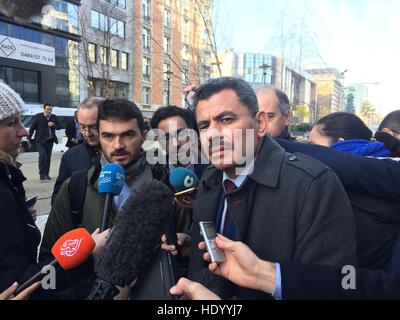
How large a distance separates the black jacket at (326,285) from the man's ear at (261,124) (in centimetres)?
64

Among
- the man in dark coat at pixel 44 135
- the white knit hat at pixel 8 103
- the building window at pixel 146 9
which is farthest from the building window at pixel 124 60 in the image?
the white knit hat at pixel 8 103

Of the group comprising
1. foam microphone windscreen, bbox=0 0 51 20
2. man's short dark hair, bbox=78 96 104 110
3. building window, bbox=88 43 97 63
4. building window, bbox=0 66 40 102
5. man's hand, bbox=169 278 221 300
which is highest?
building window, bbox=88 43 97 63

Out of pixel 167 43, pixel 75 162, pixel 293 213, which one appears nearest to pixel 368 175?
pixel 293 213

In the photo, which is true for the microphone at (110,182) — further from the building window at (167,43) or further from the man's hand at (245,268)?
the building window at (167,43)

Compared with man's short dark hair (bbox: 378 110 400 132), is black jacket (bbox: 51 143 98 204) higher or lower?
lower

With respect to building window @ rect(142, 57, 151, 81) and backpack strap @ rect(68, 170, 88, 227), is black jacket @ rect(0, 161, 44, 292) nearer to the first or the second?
backpack strap @ rect(68, 170, 88, 227)

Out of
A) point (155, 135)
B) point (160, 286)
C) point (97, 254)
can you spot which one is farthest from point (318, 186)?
point (155, 135)

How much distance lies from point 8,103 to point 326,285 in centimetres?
175

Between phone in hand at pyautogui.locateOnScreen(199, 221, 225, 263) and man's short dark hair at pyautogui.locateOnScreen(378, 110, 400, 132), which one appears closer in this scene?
phone in hand at pyautogui.locateOnScreen(199, 221, 225, 263)

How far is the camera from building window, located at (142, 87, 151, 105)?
120 ft

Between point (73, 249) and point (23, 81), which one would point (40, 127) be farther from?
point (23, 81)

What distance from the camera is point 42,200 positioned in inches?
284

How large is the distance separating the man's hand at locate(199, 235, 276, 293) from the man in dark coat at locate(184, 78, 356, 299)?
15cm

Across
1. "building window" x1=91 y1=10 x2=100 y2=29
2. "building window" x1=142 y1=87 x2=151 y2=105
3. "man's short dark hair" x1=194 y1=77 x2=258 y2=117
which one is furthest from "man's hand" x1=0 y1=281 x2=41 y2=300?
"building window" x1=142 y1=87 x2=151 y2=105
